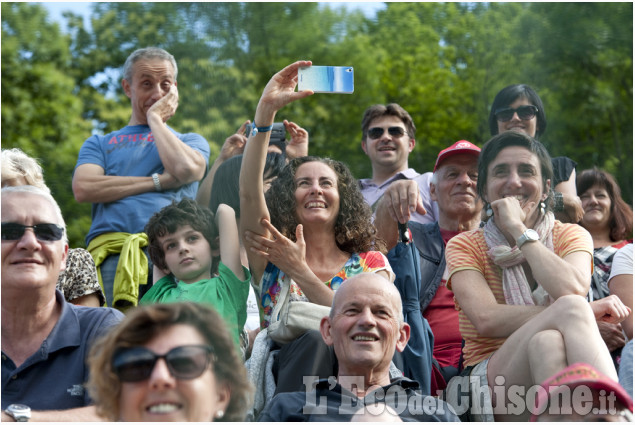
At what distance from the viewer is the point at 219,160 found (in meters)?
5.30

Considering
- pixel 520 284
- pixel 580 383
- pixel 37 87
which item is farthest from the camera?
pixel 37 87

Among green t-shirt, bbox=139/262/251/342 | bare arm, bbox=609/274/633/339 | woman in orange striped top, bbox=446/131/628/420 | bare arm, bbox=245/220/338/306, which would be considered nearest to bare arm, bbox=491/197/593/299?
woman in orange striped top, bbox=446/131/628/420

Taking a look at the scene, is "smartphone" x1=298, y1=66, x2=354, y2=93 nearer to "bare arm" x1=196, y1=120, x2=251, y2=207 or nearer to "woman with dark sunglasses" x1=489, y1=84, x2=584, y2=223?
"bare arm" x1=196, y1=120, x2=251, y2=207

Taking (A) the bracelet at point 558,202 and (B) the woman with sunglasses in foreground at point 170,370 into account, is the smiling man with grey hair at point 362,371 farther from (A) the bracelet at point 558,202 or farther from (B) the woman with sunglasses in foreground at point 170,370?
(A) the bracelet at point 558,202

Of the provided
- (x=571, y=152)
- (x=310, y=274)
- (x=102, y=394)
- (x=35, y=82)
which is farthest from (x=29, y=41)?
(x=102, y=394)

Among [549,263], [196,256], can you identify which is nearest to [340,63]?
[196,256]

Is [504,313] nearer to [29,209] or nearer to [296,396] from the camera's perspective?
[296,396]

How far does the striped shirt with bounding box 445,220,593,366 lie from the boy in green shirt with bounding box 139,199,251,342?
0.95 meters

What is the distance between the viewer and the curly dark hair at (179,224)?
423cm

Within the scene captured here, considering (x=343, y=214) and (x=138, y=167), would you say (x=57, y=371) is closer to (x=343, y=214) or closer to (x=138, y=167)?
(x=343, y=214)

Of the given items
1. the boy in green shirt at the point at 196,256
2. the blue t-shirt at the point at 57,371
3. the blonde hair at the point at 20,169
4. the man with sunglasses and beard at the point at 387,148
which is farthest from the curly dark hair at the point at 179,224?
the man with sunglasses and beard at the point at 387,148

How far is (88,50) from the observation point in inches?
663

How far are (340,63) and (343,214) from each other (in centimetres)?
1190

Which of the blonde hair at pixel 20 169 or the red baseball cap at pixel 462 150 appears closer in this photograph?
the blonde hair at pixel 20 169
